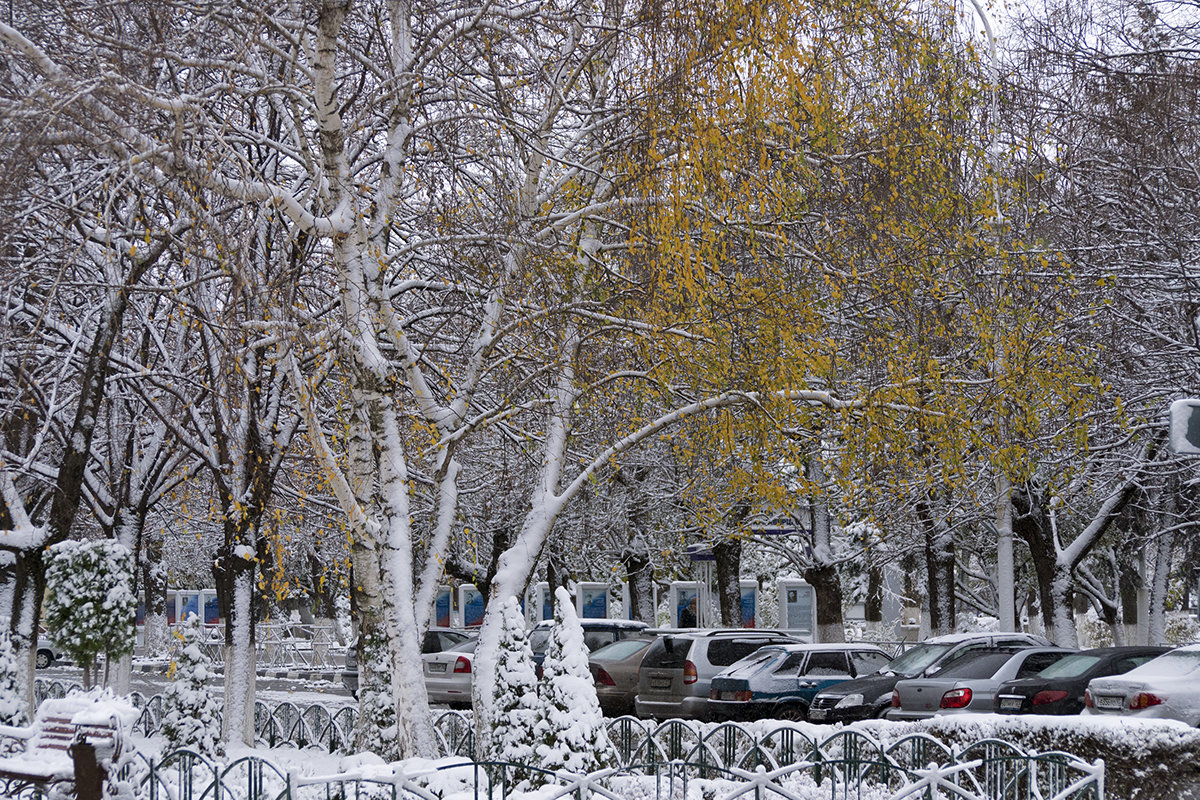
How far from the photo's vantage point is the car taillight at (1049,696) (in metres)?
14.9

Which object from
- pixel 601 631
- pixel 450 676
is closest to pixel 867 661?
pixel 601 631

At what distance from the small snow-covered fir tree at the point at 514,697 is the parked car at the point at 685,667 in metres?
8.42

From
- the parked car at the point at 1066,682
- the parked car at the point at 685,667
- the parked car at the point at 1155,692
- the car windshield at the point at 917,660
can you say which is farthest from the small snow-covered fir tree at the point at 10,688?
the parked car at the point at 1155,692

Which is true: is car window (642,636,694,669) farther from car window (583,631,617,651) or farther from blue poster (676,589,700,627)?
blue poster (676,589,700,627)

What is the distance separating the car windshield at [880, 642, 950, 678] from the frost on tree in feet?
35.3

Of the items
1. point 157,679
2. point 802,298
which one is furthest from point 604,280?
point 157,679

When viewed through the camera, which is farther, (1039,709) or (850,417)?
(1039,709)

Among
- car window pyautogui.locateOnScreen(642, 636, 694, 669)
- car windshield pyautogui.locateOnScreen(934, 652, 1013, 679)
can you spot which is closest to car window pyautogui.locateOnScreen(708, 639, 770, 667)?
car window pyautogui.locateOnScreen(642, 636, 694, 669)

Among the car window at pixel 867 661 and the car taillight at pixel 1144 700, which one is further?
the car window at pixel 867 661

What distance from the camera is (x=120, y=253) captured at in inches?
669

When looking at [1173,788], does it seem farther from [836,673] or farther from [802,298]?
[836,673]

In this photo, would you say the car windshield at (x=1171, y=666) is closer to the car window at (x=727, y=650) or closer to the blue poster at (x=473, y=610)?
the car window at (x=727, y=650)

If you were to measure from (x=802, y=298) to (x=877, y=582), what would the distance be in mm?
34585

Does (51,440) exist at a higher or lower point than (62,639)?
higher
